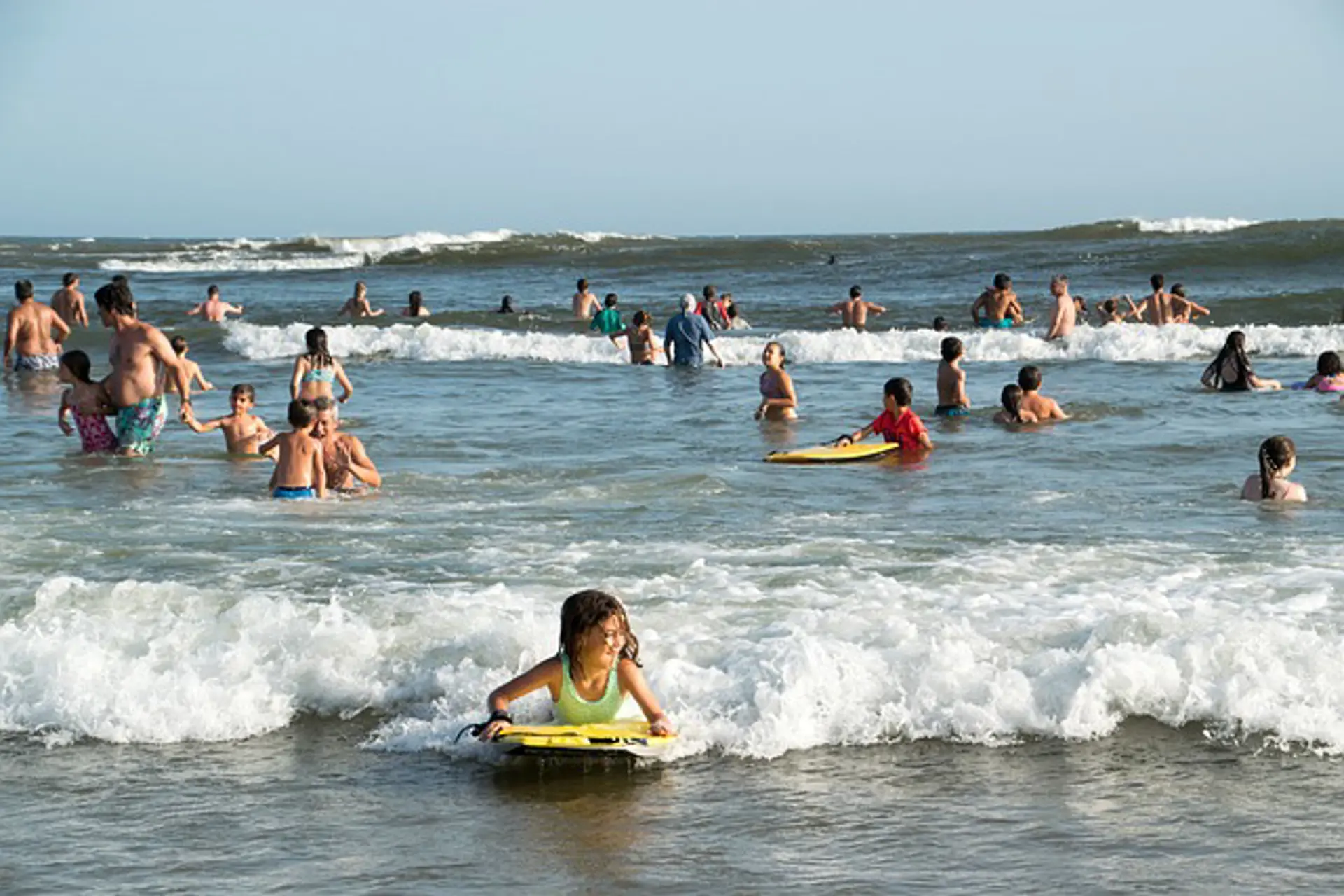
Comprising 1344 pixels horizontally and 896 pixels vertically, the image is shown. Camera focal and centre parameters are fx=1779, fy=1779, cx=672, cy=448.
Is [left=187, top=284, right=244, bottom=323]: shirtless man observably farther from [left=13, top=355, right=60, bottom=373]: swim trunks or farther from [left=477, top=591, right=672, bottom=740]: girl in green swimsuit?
[left=477, top=591, right=672, bottom=740]: girl in green swimsuit

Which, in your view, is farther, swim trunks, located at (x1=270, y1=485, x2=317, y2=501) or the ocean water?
swim trunks, located at (x1=270, y1=485, x2=317, y2=501)

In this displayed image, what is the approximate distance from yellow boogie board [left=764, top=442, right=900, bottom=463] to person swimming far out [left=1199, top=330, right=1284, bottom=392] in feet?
19.7

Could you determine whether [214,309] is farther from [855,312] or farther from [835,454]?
[835,454]

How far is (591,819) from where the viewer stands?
19.4 ft

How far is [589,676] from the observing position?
646 cm

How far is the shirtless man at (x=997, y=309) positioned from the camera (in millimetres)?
26578

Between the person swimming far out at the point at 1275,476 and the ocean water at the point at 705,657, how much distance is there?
276 mm

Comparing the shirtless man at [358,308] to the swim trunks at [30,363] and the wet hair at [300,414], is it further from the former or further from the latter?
the wet hair at [300,414]

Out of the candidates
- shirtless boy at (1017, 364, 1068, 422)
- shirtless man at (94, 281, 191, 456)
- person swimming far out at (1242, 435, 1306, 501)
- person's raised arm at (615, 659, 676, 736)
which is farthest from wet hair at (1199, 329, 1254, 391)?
person's raised arm at (615, 659, 676, 736)

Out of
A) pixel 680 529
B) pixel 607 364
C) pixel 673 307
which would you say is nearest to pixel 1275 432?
pixel 680 529

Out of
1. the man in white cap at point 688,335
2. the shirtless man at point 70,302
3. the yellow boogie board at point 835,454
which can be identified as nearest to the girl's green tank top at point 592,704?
the yellow boogie board at point 835,454

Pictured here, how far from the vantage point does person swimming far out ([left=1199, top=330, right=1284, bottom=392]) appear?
1808 cm

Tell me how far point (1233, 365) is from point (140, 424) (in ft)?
35.6

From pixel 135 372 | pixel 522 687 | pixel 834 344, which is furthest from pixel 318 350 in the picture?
pixel 834 344
